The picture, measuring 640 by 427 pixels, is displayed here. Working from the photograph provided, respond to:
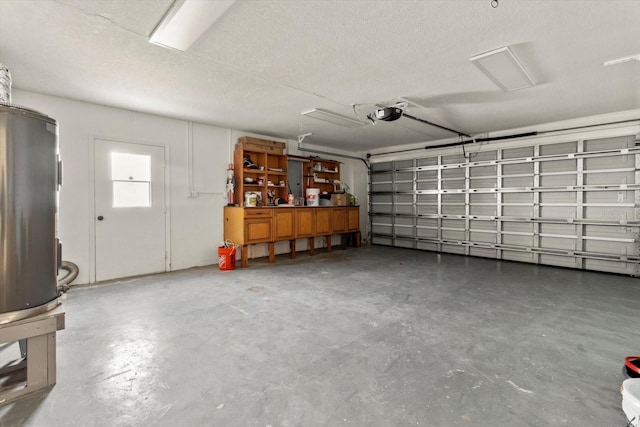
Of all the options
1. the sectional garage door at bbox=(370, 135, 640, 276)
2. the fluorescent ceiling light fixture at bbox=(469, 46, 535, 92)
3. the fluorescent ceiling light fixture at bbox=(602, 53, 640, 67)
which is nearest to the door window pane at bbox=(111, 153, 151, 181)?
the fluorescent ceiling light fixture at bbox=(469, 46, 535, 92)

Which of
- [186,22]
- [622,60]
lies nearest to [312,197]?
[186,22]

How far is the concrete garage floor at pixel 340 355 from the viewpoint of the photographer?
5.36 ft

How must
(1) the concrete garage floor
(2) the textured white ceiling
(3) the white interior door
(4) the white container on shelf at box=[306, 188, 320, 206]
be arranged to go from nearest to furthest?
1. (1) the concrete garage floor
2. (2) the textured white ceiling
3. (3) the white interior door
4. (4) the white container on shelf at box=[306, 188, 320, 206]

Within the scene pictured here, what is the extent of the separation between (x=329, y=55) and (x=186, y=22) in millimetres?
1282

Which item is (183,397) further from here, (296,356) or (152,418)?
(296,356)

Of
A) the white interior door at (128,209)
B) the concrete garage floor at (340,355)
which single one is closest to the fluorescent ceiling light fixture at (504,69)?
the concrete garage floor at (340,355)

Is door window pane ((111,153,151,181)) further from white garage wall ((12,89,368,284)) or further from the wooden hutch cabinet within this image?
the wooden hutch cabinet

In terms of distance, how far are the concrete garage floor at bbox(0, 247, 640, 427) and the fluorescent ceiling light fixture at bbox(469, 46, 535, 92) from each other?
2.57 meters

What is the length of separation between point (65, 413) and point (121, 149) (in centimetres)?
392

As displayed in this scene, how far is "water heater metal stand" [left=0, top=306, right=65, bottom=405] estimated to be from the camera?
172 cm

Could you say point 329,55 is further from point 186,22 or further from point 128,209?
point 128,209

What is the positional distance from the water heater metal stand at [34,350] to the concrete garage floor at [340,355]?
0.09 metres

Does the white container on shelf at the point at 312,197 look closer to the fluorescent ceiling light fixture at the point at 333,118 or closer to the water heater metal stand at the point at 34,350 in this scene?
the fluorescent ceiling light fixture at the point at 333,118

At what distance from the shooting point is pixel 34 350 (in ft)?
5.96
